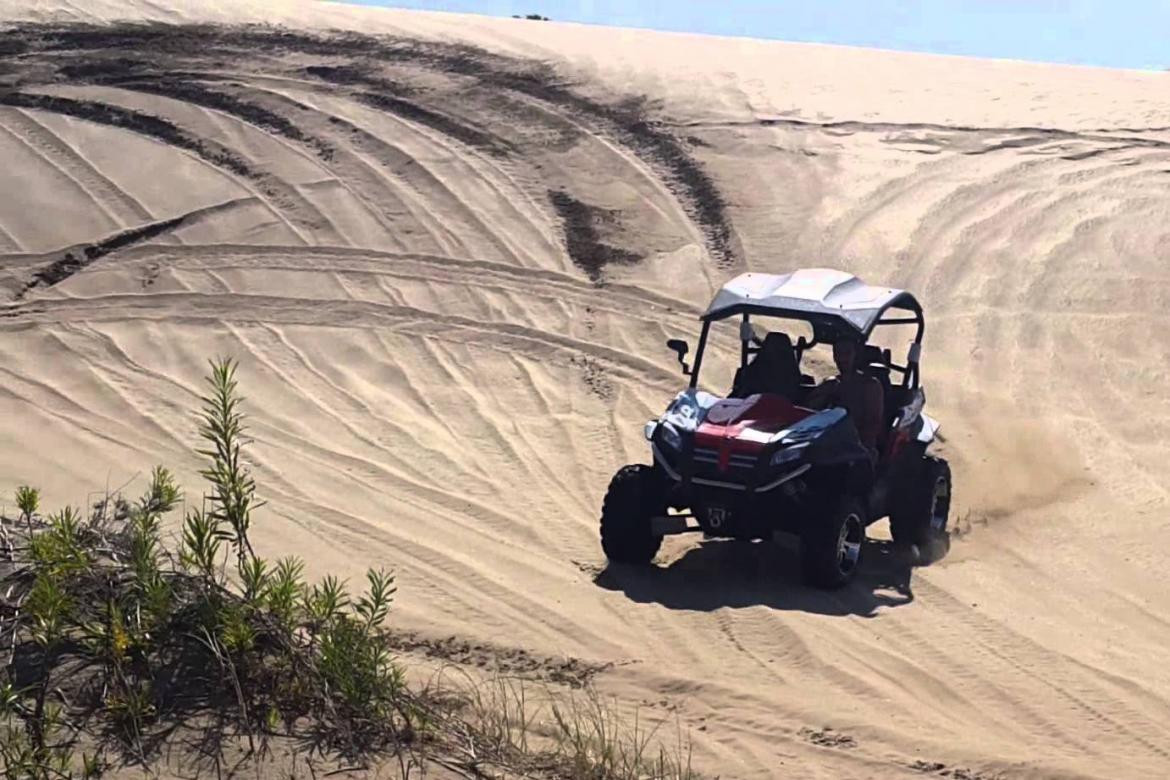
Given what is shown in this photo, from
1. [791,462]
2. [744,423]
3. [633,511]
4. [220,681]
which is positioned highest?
[744,423]

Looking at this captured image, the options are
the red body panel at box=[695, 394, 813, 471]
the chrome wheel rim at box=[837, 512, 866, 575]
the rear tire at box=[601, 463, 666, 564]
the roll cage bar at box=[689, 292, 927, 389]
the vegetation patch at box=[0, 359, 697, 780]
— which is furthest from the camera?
the roll cage bar at box=[689, 292, 927, 389]

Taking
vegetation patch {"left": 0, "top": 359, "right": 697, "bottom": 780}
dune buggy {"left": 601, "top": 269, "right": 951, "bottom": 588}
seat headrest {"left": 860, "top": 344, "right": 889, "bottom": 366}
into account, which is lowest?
vegetation patch {"left": 0, "top": 359, "right": 697, "bottom": 780}

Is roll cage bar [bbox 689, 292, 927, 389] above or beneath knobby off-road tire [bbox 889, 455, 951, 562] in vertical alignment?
above

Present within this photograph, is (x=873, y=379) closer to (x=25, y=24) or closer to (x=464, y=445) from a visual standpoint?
(x=464, y=445)

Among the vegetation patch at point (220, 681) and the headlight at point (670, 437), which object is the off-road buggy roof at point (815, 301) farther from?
the vegetation patch at point (220, 681)

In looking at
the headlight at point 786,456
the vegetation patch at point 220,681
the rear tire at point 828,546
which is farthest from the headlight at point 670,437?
the vegetation patch at point 220,681

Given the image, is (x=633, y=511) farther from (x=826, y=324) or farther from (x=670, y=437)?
(x=826, y=324)

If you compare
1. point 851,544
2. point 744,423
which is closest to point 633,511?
point 744,423

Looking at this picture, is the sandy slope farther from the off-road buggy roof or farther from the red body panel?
the off-road buggy roof

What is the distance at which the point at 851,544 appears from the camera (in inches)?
369

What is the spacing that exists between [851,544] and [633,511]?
1206mm

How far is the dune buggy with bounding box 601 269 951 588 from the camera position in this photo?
9062 mm

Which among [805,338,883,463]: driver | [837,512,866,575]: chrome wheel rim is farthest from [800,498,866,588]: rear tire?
[805,338,883,463]: driver

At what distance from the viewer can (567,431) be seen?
1235 cm
